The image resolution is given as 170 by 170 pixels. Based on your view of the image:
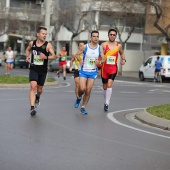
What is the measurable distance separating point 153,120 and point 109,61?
2562 millimetres

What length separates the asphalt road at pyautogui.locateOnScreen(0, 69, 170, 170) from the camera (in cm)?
704

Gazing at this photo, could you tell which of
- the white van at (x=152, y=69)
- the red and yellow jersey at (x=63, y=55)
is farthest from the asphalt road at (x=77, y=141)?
the white van at (x=152, y=69)

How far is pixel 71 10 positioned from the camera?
59.3 meters

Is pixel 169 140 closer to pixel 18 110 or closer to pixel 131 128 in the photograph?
pixel 131 128

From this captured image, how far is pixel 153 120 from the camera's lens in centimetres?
1159

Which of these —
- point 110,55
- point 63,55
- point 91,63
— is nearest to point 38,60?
point 91,63

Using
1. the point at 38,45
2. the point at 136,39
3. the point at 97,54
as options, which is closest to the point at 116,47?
the point at 97,54

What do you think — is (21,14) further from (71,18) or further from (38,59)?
(38,59)

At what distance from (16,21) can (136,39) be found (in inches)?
591

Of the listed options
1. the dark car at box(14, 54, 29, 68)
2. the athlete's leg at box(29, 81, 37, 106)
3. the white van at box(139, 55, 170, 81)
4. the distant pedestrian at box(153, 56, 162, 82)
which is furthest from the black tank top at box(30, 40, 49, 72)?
the dark car at box(14, 54, 29, 68)

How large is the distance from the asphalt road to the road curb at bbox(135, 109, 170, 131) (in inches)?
7.6

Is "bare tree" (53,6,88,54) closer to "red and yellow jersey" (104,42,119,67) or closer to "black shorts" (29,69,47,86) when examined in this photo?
"red and yellow jersey" (104,42,119,67)

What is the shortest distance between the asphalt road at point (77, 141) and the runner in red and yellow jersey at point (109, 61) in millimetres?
529

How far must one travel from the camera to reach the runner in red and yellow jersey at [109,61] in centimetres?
1345
